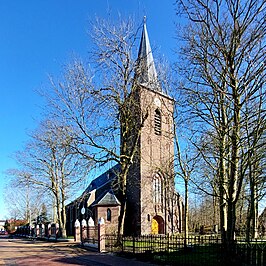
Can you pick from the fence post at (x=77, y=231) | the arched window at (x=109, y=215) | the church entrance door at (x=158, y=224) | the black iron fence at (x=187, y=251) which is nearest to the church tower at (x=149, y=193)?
the church entrance door at (x=158, y=224)

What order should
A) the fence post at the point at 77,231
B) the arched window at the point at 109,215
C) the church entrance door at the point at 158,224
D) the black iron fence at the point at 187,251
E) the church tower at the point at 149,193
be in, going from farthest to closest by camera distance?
the arched window at the point at 109,215
the church entrance door at the point at 158,224
the church tower at the point at 149,193
the fence post at the point at 77,231
the black iron fence at the point at 187,251

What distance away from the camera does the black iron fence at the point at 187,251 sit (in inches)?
444

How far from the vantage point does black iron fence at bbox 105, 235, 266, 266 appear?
444 inches

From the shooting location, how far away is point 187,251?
1541 centimetres

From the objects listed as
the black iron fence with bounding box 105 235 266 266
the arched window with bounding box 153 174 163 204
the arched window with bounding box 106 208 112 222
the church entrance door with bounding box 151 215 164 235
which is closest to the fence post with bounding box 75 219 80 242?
the arched window with bounding box 106 208 112 222

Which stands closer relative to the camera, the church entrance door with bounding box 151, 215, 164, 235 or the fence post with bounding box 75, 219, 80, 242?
the fence post with bounding box 75, 219, 80, 242

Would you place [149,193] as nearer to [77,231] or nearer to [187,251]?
[77,231]

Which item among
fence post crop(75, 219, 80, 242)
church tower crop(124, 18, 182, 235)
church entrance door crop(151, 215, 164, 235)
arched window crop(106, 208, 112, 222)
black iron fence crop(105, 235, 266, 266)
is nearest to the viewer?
black iron fence crop(105, 235, 266, 266)

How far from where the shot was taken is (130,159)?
68.0 ft

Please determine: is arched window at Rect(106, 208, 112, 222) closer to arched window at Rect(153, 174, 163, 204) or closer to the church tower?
the church tower

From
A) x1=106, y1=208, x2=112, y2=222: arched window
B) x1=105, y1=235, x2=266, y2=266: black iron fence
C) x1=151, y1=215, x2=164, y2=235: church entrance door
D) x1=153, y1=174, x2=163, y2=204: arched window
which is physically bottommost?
x1=151, y1=215, x2=164, y2=235: church entrance door

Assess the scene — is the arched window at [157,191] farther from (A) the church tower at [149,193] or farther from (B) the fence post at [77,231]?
(B) the fence post at [77,231]

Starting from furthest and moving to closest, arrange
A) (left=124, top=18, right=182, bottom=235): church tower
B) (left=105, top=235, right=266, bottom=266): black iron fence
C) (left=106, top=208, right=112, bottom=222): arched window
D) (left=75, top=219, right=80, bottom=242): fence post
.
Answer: (left=106, top=208, right=112, bottom=222): arched window, (left=124, top=18, right=182, bottom=235): church tower, (left=75, top=219, right=80, bottom=242): fence post, (left=105, top=235, right=266, bottom=266): black iron fence

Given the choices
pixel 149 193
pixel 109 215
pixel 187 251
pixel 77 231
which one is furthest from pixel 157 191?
pixel 187 251
